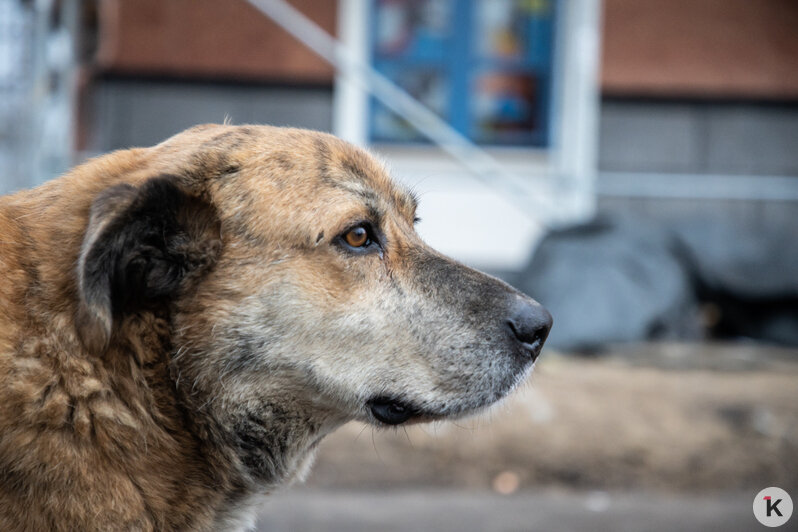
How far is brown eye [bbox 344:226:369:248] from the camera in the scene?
2.46 metres

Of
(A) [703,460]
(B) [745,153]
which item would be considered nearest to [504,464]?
(A) [703,460]

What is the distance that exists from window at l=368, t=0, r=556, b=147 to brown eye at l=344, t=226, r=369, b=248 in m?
7.09

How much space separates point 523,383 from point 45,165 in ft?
16.8

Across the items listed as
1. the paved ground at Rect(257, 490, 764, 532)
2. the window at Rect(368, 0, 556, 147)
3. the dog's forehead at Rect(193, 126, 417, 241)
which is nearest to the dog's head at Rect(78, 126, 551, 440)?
the dog's forehead at Rect(193, 126, 417, 241)

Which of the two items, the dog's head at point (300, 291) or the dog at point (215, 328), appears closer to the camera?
the dog at point (215, 328)

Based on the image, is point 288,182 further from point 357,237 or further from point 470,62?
point 470,62

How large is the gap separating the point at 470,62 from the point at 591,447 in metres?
5.81

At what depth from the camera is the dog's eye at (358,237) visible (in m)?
2.46

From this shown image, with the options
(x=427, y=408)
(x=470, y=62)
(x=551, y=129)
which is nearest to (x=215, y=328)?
(x=427, y=408)

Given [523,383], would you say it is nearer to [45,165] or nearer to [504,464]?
[504,464]

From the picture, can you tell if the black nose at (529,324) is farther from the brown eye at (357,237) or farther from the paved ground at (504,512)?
the paved ground at (504,512)

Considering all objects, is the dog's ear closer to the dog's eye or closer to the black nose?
the dog's eye

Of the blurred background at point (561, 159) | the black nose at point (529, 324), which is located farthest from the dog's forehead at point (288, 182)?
the blurred background at point (561, 159)

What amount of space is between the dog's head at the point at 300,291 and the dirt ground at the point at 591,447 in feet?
6.86
